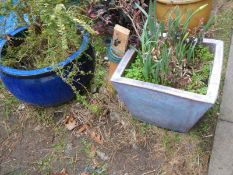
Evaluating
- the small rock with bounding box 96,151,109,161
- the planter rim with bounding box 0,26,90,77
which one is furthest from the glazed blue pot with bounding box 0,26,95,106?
the small rock with bounding box 96,151,109,161

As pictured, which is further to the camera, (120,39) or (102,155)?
(102,155)

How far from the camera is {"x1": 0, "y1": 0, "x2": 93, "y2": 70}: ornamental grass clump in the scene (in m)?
2.24

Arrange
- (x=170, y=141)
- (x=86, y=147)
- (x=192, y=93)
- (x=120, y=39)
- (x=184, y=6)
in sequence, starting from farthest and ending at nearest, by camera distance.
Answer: (x=184, y=6) → (x=86, y=147) → (x=170, y=141) → (x=120, y=39) → (x=192, y=93)

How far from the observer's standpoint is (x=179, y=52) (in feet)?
7.14

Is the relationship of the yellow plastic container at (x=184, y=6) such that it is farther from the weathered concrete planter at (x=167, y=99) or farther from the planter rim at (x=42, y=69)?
the planter rim at (x=42, y=69)

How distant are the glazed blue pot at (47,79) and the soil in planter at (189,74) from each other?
40 centimetres

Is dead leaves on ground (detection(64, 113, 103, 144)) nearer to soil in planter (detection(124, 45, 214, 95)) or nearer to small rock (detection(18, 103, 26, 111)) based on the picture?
small rock (detection(18, 103, 26, 111))

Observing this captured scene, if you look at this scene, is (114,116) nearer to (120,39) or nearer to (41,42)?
(120,39)

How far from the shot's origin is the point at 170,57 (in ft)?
7.09

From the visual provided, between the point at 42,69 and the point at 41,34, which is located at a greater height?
the point at 41,34

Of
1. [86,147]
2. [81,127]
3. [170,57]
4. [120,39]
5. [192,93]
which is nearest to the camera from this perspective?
[192,93]

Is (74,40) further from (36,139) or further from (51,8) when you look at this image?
(36,139)

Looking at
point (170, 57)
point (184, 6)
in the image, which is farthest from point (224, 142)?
point (184, 6)

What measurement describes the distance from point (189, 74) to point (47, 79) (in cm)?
100
